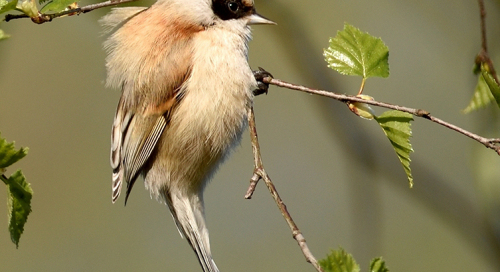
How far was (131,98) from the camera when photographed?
265 cm

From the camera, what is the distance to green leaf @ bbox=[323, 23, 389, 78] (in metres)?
2.00

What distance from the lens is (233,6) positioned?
9.18ft

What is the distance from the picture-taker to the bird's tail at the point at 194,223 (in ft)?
9.05

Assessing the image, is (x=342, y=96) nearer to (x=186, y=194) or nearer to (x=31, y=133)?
(x=186, y=194)

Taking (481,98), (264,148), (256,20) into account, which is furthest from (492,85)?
(264,148)

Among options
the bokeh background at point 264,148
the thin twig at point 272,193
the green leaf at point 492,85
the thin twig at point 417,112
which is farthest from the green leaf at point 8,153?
the bokeh background at point 264,148

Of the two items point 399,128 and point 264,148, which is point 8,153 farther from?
point 264,148

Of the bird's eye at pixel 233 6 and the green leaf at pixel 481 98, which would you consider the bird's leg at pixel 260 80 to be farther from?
the green leaf at pixel 481 98

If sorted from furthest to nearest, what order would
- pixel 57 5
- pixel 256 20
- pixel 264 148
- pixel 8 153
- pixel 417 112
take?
pixel 264 148, pixel 256 20, pixel 57 5, pixel 417 112, pixel 8 153

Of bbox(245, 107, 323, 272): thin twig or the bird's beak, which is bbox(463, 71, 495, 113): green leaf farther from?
the bird's beak

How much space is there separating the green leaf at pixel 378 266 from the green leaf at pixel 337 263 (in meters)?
Result: 0.06

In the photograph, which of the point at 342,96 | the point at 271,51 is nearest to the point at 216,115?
the point at 342,96

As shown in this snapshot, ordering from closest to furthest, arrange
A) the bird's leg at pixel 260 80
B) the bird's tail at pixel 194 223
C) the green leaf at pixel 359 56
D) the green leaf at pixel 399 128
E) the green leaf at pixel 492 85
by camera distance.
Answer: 1. the green leaf at pixel 492 85
2. the green leaf at pixel 399 128
3. the green leaf at pixel 359 56
4. the bird's leg at pixel 260 80
5. the bird's tail at pixel 194 223

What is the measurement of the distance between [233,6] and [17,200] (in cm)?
149
